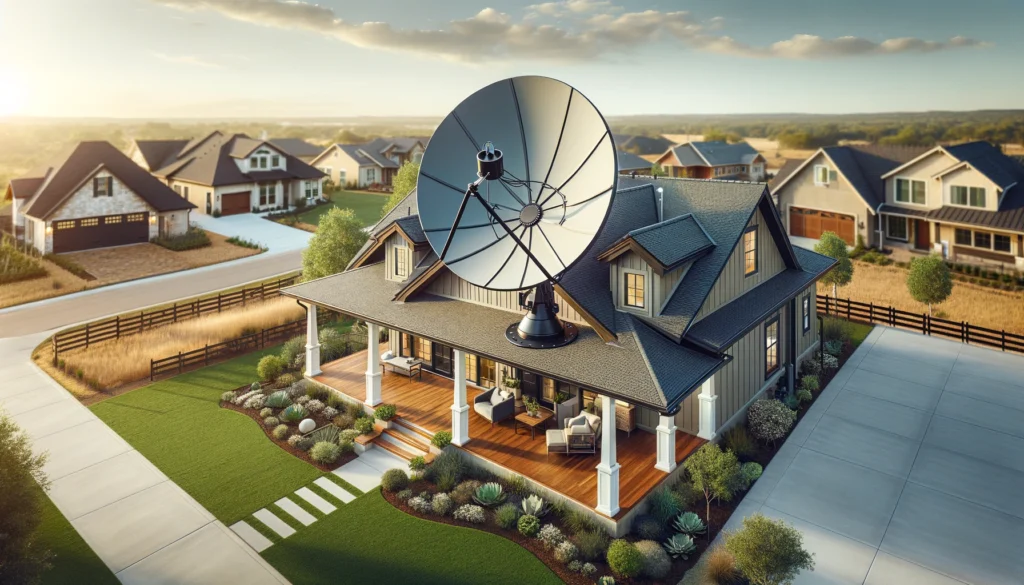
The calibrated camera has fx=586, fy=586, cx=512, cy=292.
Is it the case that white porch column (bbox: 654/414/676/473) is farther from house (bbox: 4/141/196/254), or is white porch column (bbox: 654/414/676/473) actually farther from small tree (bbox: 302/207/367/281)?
house (bbox: 4/141/196/254)

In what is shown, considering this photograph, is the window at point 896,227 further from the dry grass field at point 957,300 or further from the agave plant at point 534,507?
the agave plant at point 534,507

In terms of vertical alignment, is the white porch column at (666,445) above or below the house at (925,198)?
below

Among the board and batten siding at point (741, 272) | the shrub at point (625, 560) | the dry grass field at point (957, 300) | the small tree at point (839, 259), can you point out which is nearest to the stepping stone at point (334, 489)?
the shrub at point (625, 560)

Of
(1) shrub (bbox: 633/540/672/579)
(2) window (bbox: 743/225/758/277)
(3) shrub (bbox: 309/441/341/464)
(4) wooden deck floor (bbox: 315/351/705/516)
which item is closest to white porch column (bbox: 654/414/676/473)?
(4) wooden deck floor (bbox: 315/351/705/516)

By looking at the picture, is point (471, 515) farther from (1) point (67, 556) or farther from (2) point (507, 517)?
(1) point (67, 556)

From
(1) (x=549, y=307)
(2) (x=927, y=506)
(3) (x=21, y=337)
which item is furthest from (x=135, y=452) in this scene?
(2) (x=927, y=506)

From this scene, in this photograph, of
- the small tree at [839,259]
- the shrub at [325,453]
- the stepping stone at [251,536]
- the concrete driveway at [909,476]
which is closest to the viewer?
the concrete driveway at [909,476]
